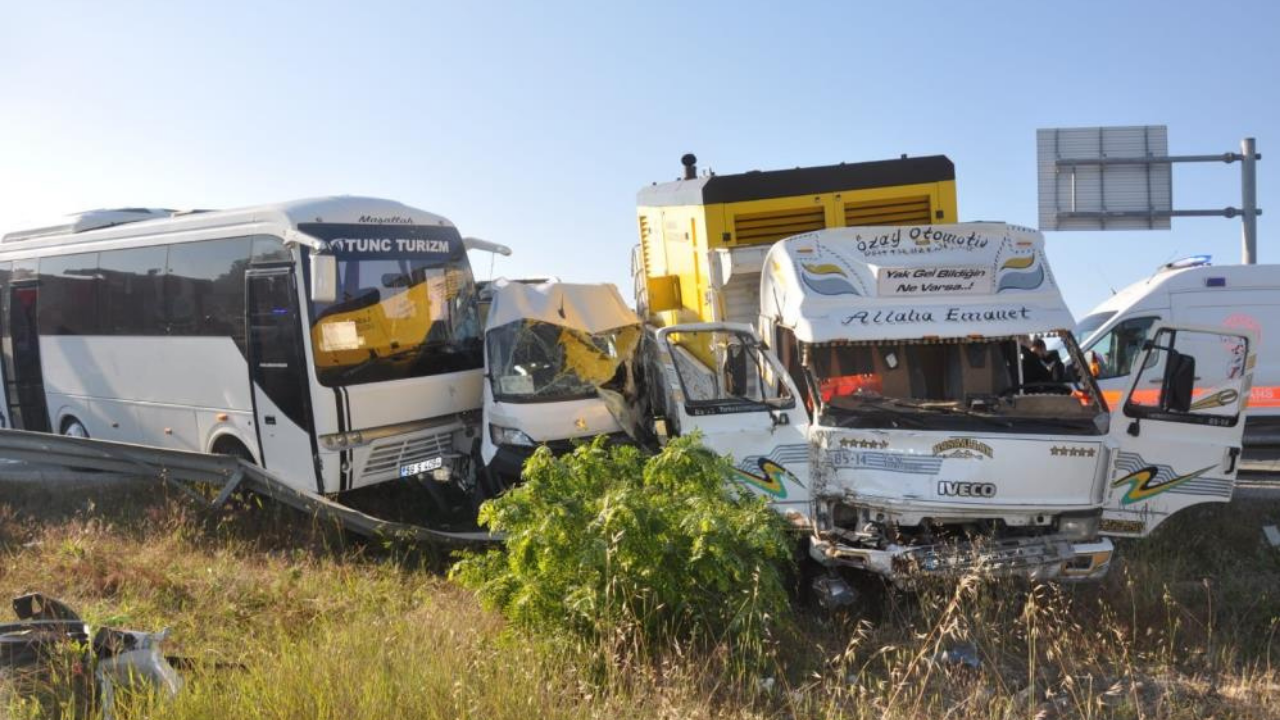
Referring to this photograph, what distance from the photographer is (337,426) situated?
9453 mm

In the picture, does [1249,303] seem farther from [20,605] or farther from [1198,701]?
[20,605]

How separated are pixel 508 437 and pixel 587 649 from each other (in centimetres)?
409

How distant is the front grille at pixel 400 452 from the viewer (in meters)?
9.85

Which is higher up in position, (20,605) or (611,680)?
(20,605)

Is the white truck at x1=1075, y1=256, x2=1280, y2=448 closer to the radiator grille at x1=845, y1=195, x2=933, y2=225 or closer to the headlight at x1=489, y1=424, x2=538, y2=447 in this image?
the radiator grille at x1=845, y1=195, x2=933, y2=225

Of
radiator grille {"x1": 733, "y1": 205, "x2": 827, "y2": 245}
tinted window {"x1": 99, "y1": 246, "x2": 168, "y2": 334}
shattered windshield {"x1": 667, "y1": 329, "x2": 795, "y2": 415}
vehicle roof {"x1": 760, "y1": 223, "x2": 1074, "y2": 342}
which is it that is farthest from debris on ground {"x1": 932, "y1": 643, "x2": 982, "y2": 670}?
tinted window {"x1": 99, "y1": 246, "x2": 168, "y2": 334}

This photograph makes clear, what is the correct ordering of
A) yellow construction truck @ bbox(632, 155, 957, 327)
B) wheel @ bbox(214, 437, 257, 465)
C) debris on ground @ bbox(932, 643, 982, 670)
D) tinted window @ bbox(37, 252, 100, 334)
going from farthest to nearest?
tinted window @ bbox(37, 252, 100, 334) → wheel @ bbox(214, 437, 257, 465) → yellow construction truck @ bbox(632, 155, 957, 327) → debris on ground @ bbox(932, 643, 982, 670)

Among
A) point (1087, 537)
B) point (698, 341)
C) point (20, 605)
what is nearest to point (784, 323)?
point (698, 341)

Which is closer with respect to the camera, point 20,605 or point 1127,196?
point 20,605

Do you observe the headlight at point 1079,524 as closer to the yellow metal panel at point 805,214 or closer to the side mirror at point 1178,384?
the side mirror at point 1178,384

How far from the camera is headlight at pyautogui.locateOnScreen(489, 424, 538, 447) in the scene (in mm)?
8953

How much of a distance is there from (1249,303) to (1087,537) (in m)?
7.47

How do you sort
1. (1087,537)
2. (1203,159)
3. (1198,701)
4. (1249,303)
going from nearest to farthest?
(1198,701) → (1087,537) → (1249,303) → (1203,159)

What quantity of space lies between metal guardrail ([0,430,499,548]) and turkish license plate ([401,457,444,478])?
0.62 metres
